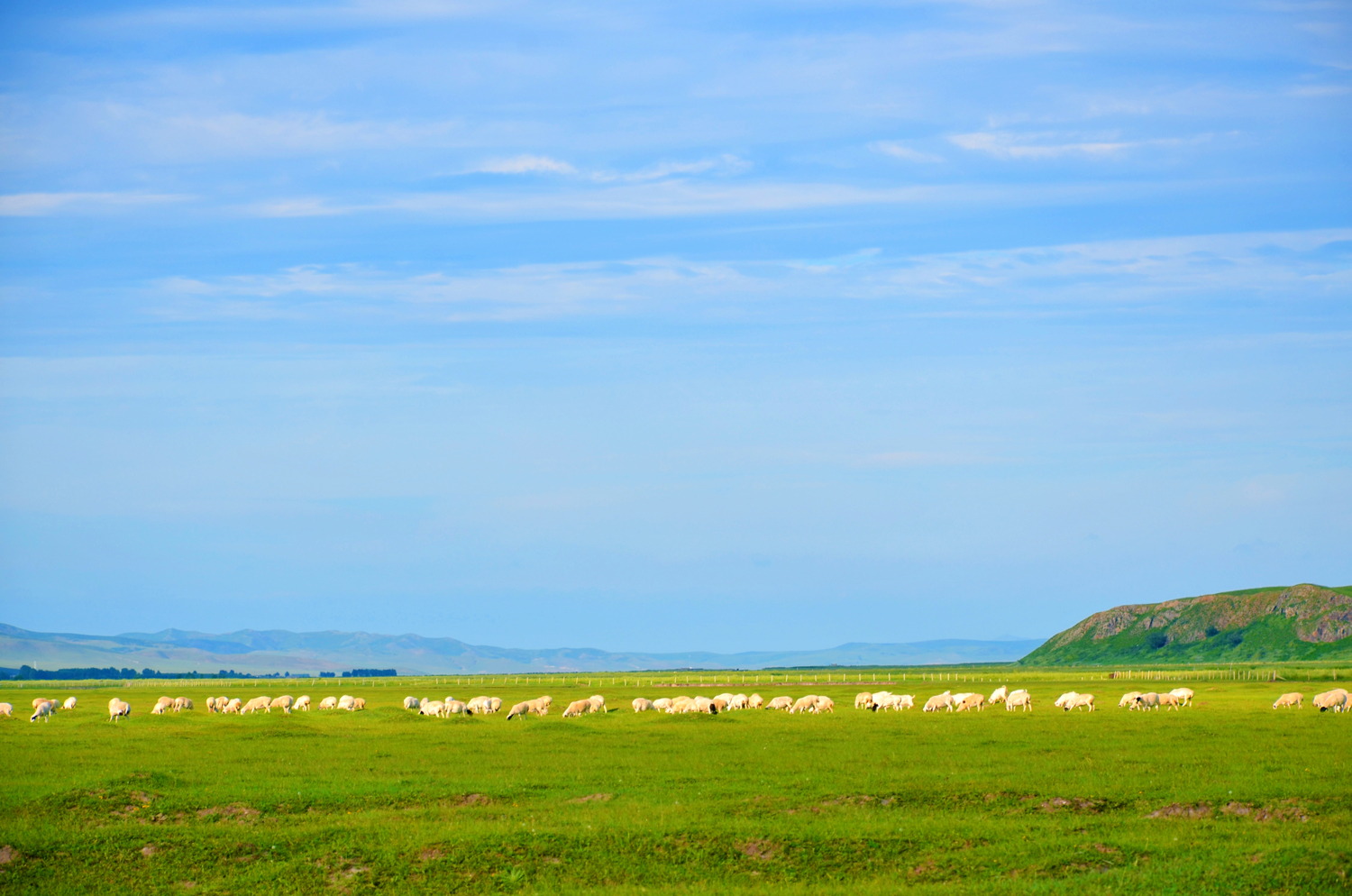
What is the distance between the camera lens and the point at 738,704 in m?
65.4

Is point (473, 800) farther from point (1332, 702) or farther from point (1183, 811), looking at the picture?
point (1332, 702)

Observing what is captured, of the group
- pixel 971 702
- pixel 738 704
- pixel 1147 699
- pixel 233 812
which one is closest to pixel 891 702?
pixel 971 702

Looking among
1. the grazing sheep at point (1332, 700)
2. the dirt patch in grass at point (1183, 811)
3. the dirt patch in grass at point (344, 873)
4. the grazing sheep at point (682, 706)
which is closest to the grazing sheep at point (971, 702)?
the grazing sheep at point (682, 706)

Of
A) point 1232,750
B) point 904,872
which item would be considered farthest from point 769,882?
point 1232,750

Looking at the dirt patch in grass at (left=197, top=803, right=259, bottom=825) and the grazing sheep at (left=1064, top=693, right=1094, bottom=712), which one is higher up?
the dirt patch in grass at (left=197, top=803, right=259, bottom=825)

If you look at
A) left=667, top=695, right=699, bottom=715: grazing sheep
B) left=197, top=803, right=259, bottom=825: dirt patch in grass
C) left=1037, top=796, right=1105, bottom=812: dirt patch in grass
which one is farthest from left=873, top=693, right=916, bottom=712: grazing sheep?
left=197, top=803, right=259, bottom=825: dirt patch in grass

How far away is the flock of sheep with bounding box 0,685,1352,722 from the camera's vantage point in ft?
192

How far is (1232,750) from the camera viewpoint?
36.5 m

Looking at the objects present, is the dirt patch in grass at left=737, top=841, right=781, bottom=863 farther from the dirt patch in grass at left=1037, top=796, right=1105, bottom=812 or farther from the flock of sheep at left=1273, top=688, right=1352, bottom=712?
the flock of sheep at left=1273, top=688, right=1352, bottom=712

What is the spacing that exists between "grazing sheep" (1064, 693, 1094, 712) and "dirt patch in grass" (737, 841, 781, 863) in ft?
130

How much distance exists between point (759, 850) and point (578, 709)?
36126 millimetres

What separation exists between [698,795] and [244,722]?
1143 inches

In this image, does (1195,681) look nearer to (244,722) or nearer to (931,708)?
(931,708)

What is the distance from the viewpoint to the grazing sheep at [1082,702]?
202ft
